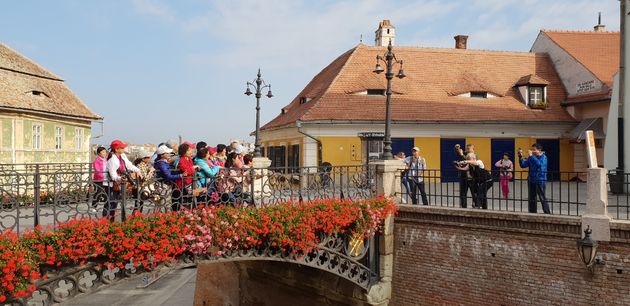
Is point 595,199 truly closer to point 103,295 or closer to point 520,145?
point 520,145

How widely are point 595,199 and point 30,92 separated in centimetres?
2637

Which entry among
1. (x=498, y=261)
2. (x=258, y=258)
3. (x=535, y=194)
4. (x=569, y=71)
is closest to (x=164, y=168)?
(x=258, y=258)

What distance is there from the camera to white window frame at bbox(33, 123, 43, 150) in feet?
88.5

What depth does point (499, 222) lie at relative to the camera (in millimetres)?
11508

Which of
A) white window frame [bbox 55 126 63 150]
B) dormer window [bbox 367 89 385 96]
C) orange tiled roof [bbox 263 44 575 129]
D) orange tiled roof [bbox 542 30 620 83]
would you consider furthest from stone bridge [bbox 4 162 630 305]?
white window frame [bbox 55 126 63 150]

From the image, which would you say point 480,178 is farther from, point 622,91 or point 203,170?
point 622,91

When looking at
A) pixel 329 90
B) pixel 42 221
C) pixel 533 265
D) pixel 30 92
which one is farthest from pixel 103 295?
pixel 533 265

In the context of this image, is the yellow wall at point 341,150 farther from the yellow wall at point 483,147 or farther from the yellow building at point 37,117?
the yellow building at point 37,117

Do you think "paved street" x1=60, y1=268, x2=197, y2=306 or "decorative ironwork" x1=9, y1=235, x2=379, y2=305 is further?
"paved street" x1=60, y1=268, x2=197, y2=306

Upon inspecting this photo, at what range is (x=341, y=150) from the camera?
2406 centimetres

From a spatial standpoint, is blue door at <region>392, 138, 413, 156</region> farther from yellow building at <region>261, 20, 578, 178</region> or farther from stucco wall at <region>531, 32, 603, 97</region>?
stucco wall at <region>531, 32, 603, 97</region>

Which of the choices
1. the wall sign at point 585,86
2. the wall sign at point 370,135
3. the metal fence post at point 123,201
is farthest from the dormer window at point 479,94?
the metal fence post at point 123,201

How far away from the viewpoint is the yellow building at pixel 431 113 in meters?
23.9

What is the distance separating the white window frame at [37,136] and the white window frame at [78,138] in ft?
10.9
